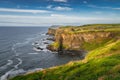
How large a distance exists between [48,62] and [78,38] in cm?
4588

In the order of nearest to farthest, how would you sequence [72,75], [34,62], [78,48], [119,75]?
1. [119,75]
2. [72,75]
3. [34,62]
4. [78,48]

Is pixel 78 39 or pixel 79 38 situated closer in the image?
pixel 78 39

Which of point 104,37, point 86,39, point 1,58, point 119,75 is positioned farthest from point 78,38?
point 119,75

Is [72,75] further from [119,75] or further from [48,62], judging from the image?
[48,62]

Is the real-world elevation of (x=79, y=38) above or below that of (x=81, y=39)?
above

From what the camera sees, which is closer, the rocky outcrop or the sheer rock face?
the rocky outcrop

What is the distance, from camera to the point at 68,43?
132 meters

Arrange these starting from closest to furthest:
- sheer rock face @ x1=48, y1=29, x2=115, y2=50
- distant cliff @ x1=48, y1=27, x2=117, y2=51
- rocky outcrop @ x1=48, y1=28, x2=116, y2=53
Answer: distant cliff @ x1=48, y1=27, x2=117, y2=51, rocky outcrop @ x1=48, y1=28, x2=116, y2=53, sheer rock face @ x1=48, y1=29, x2=115, y2=50

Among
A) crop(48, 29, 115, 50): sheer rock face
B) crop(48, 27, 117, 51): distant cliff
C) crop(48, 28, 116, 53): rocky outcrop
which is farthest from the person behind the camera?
crop(48, 29, 115, 50): sheer rock face

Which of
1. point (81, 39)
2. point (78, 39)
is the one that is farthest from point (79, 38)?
point (81, 39)

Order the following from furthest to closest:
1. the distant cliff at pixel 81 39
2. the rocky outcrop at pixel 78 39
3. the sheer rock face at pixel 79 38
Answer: the sheer rock face at pixel 79 38, the rocky outcrop at pixel 78 39, the distant cliff at pixel 81 39

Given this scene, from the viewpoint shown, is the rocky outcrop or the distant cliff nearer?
the distant cliff

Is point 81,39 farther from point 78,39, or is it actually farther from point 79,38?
point 78,39

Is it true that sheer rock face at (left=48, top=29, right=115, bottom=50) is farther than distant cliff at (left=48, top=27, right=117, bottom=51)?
Yes
